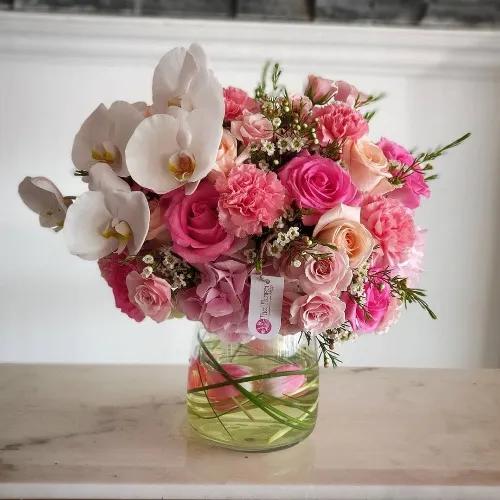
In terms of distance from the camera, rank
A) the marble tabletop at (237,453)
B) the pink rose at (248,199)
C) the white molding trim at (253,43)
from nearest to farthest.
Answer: the pink rose at (248,199)
the marble tabletop at (237,453)
the white molding trim at (253,43)

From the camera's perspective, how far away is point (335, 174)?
797mm

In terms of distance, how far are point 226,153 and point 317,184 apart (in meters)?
0.11

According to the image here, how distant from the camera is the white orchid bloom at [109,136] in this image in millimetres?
835

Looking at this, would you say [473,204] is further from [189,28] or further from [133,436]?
[133,436]

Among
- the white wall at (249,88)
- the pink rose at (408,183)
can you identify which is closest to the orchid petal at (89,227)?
the pink rose at (408,183)

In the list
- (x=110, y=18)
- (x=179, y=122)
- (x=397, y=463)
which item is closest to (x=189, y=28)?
(x=110, y=18)

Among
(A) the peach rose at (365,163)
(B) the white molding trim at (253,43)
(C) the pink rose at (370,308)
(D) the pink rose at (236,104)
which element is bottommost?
(C) the pink rose at (370,308)

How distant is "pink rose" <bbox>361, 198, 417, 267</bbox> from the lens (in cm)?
83

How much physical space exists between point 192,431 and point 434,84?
93cm

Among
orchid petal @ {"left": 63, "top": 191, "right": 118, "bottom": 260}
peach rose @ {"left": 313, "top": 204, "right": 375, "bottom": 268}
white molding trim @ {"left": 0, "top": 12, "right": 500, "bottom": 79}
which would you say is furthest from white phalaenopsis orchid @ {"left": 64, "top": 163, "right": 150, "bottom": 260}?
white molding trim @ {"left": 0, "top": 12, "right": 500, "bottom": 79}

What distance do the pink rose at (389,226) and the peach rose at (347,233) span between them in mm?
31

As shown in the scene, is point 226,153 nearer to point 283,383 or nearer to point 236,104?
point 236,104

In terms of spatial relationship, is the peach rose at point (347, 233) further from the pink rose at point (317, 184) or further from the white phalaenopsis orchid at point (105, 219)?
the white phalaenopsis orchid at point (105, 219)

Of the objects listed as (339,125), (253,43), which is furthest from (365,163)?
(253,43)
